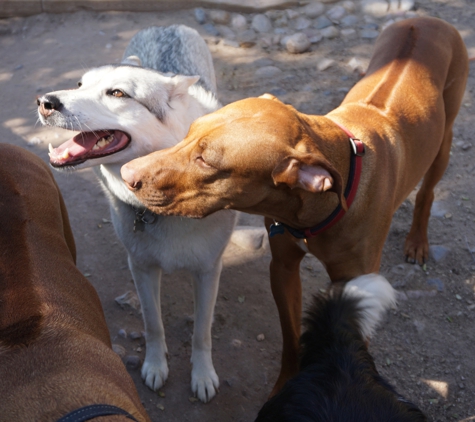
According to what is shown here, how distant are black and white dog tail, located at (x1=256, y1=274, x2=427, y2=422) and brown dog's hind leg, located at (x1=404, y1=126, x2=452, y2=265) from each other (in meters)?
1.85

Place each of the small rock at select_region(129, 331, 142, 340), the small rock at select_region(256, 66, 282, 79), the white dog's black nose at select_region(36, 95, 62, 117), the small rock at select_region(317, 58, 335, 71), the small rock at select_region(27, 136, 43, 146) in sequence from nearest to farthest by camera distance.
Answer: the white dog's black nose at select_region(36, 95, 62, 117)
the small rock at select_region(129, 331, 142, 340)
the small rock at select_region(256, 66, 282, 79)
the small rock at select_region(27, 136, 43, 146)
the small rock at select_region(317, 58, 335, 71)

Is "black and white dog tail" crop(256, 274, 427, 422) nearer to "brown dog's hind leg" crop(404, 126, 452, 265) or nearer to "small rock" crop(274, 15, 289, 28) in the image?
"brown dog's hind leg" crop(404, 126, 452, 265)

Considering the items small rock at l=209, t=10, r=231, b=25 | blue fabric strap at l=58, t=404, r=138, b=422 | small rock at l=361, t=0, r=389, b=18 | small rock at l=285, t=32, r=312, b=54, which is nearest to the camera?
blue fabric strap at l=58, t=404, r=138, b=422

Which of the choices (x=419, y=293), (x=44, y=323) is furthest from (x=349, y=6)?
(x=44, y=323)

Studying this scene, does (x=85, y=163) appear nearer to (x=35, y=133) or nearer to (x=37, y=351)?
(x=37, y=351)

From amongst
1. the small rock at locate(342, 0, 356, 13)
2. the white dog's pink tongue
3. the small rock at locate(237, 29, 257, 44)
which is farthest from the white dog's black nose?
the small rock at locate(342, 0, 356, 13)

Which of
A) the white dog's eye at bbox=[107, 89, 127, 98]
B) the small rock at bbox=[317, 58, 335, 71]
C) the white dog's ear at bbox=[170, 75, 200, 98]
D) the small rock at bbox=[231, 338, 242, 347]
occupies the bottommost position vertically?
the small rock at bbox=[231, 338, 242, 347]

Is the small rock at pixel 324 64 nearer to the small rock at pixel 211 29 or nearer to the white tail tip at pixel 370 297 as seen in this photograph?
the small rock at pixel 211 29

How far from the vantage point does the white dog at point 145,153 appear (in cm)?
287

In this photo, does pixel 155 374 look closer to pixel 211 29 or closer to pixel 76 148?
pixel 76 148

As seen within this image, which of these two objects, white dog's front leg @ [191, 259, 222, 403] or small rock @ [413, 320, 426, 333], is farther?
small rock @ [413, 320, 426, 333]

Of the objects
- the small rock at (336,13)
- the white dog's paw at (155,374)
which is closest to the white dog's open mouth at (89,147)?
the white dog's paw at (155,374)

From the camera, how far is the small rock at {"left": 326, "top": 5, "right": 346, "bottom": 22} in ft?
23.1

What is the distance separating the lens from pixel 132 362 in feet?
11.9
